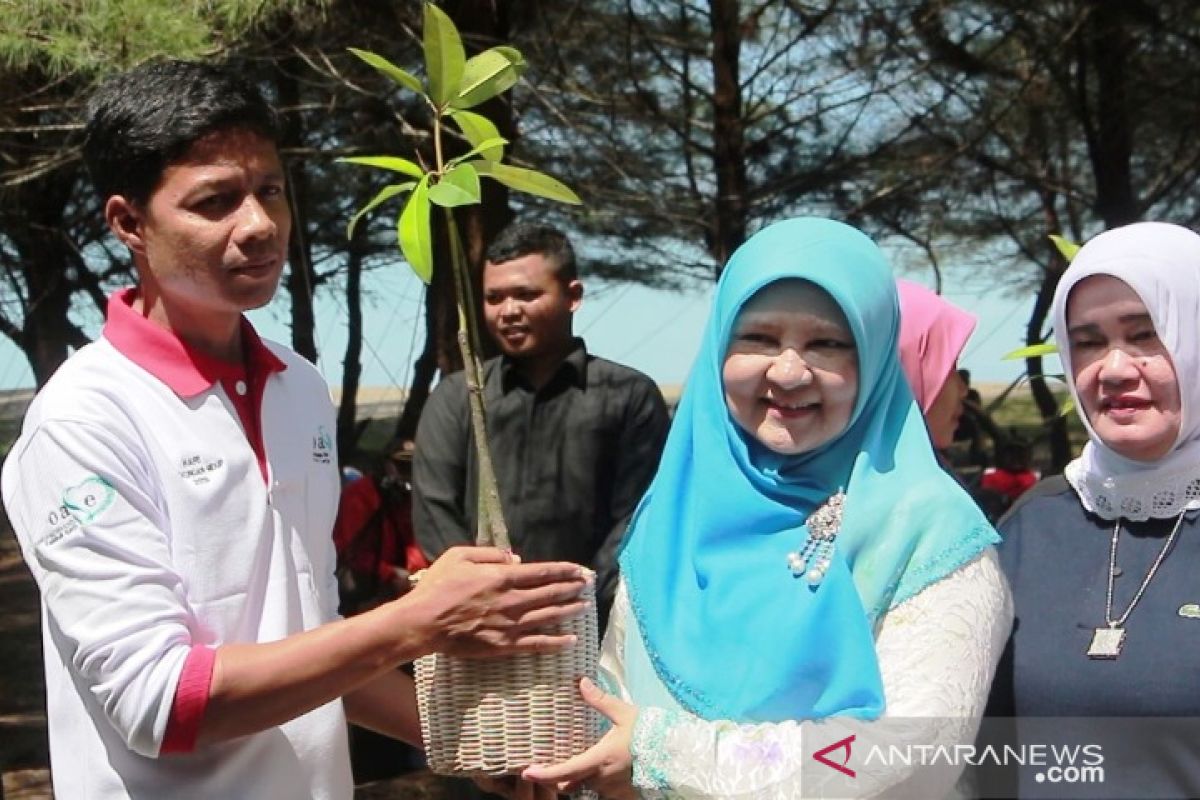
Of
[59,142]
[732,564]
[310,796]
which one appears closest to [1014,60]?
[59,142]

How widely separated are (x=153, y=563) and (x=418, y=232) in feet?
1.54

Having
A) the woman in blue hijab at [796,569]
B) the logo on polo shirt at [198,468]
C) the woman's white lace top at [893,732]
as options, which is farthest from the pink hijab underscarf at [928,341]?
the logo on polo shirt at [198,468]

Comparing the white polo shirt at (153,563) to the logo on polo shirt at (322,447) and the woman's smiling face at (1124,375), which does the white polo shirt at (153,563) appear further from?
the woman's smiling face at (1124,375)

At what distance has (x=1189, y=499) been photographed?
1.85 meters

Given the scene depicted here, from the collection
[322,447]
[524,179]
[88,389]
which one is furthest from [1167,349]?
[88,389]

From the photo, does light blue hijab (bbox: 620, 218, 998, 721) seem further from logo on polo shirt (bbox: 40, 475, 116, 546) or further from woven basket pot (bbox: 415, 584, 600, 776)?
logo on polo shirt (bbox: 40, 475, 116, 546)

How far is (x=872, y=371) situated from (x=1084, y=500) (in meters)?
0.44

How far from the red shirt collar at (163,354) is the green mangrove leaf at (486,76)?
1.40 ft

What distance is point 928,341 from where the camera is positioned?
2365mm

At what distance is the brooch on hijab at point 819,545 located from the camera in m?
1.66

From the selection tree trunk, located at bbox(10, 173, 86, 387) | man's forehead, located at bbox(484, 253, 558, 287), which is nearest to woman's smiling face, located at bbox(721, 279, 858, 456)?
man's forehead, located at bbox(484, 253, 558, 287)

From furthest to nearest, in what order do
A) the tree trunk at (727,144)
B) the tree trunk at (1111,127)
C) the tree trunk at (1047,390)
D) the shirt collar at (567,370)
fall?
the tree trunk at (1047,390) → the tree trunk at (1111,127) → the tree trunk at (727,144) → the shirt collar at (567,370)

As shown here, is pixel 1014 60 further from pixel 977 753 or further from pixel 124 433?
pixel 124 433

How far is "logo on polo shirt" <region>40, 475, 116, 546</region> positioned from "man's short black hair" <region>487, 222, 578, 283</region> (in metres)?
2.28
